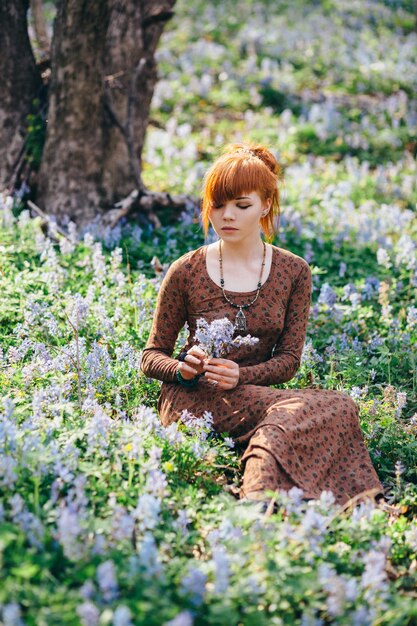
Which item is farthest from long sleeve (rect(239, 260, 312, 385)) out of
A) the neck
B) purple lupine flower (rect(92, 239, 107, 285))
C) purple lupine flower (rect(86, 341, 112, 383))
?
purple lupine flower (rect(92, 239, 107, 285))

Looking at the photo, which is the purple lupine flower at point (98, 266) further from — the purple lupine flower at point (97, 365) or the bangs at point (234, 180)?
the bangs at point (234, 180)

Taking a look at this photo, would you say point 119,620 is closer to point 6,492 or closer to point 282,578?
point 282,578

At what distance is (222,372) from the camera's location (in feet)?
12.2

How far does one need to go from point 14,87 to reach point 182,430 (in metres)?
4.57

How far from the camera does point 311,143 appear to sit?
1057 cm

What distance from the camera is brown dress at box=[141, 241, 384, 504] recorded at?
A: 357 centimetres

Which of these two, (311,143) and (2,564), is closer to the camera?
(2,564)

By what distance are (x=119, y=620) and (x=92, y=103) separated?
18.0ft

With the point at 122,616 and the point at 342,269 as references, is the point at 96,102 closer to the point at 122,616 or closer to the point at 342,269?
the point at 342,269

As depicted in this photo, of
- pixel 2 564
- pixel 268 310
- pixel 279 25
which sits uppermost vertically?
pixel 279 25

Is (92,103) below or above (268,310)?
above

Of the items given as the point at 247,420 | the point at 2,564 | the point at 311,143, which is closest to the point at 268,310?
the point at 247,420

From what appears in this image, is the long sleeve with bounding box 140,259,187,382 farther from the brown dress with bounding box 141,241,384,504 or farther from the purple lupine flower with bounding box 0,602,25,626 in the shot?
the purple lupine flower with bounding box 0,602,25,626

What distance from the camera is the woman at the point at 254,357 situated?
→ 364 cm
